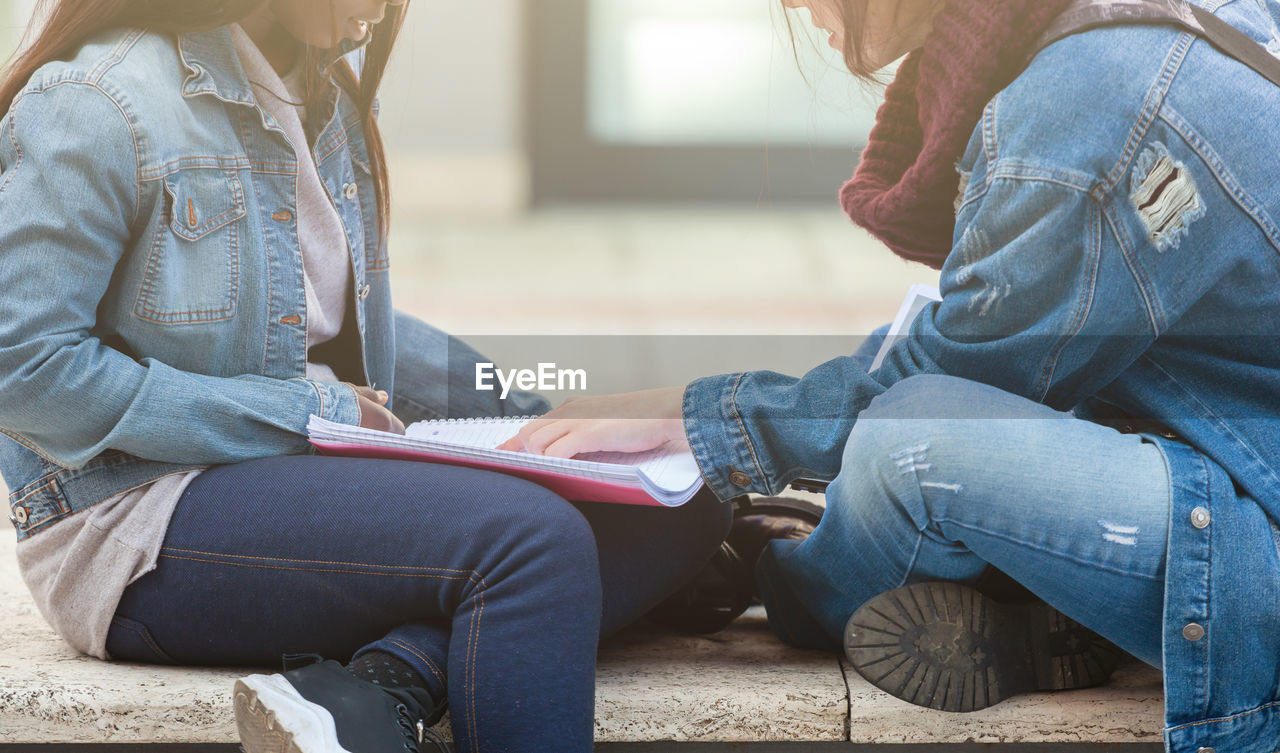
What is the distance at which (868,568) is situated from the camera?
3.81 feet

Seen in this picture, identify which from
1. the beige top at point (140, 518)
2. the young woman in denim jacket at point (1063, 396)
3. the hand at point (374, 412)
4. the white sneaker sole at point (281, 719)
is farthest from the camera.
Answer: the hand at point (374, 412)

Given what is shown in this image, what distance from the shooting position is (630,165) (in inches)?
43.1

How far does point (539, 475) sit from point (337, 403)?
23cm

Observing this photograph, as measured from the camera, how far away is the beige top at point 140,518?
3.61 feet

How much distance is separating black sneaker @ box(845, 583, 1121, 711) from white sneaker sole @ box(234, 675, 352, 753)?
0.48 m

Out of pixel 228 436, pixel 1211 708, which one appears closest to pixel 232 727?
pixel 228 436

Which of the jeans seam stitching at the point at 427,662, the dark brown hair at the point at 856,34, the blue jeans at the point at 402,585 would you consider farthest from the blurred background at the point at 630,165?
the jeans seam stitching at the point at 427,662

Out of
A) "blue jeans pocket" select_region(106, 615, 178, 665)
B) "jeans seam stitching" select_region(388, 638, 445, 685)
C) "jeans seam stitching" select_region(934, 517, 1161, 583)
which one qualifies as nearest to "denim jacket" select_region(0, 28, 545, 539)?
"blue jeans pocket" select_region(106, 615, 178, 665)

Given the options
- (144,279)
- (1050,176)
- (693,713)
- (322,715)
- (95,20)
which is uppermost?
(95,20)

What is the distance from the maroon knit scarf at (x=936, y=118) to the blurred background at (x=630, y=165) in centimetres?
4

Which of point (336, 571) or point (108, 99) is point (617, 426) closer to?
point (336, 571)

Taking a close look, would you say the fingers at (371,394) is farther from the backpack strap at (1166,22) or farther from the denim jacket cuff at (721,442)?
the backpack strap at (1166,22)

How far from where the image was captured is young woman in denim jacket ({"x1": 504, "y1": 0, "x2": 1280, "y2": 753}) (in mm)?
998

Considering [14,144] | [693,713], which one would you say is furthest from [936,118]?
[14,144]
